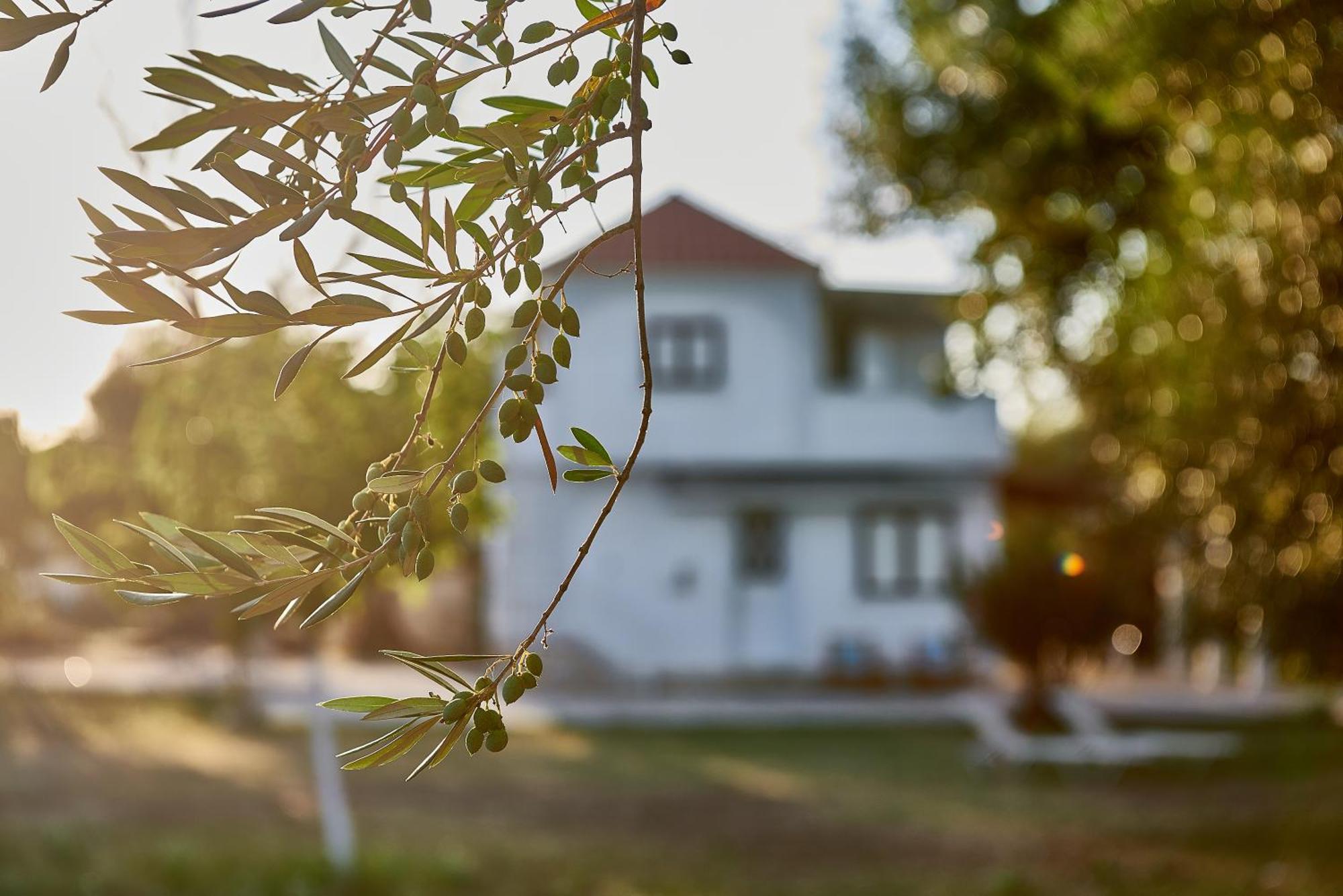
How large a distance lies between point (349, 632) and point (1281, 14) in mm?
18964

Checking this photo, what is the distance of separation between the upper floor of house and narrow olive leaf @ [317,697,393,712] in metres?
16.0

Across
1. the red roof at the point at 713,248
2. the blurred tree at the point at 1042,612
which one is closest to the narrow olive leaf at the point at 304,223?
the blurred tree at the point at 1042,612

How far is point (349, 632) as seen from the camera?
21438 millimetres

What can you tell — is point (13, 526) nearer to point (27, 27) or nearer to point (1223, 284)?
point (1223, 284)

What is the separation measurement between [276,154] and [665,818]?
969cm

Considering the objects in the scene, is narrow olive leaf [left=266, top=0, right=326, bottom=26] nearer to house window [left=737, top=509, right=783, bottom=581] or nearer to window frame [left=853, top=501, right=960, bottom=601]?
house window [left=737, top=509, right=783, bottom=581]

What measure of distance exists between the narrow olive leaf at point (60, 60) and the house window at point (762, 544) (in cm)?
1830

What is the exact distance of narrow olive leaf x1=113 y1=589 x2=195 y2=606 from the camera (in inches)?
34.3

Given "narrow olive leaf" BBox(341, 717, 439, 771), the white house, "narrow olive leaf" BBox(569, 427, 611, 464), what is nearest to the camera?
"narrow olive leaf" BBox(341, 717, 439, 771)

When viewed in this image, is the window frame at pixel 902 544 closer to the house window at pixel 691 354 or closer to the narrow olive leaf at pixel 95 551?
the house window at pixel 691 354

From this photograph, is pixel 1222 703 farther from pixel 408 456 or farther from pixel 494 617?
pixel 408 456

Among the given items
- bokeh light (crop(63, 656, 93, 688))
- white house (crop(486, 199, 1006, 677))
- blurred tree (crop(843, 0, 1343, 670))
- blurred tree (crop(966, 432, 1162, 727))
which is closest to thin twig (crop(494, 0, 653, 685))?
blurred tree (crop(843, 0, 1343, 670))

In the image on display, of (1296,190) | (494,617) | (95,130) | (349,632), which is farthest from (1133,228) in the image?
(349,632)

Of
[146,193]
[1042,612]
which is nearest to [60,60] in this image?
[146,193]
